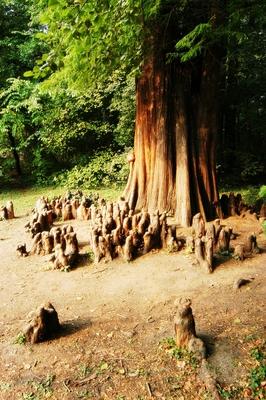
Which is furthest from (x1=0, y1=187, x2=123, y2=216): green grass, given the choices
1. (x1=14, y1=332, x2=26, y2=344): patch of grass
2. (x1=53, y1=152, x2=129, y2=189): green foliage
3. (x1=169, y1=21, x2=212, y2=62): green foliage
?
(x1=14, y1=332, x2=26, y2=344): patch of grass

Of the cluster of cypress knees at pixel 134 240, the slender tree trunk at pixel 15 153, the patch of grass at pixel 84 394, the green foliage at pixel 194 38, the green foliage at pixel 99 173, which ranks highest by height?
the green foliage at pixel 194 38

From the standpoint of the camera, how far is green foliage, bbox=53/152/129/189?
13164mm

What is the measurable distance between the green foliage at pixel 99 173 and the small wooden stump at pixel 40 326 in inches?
350

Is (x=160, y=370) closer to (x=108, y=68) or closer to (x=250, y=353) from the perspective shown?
(x=250, y=353)

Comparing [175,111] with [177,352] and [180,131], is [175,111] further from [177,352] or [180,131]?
[177,352]

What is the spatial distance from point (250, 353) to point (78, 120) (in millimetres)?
11877

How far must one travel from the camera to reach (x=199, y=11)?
712cm

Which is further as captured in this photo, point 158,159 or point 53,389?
point 158,159

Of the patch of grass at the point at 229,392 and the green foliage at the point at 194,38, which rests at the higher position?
the green foliage at the point at 194,38

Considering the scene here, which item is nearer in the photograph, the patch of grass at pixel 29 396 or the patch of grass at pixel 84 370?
the patch of grass at pixel 29 396

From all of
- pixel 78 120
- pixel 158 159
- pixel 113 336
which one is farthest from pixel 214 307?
pixel 78 120

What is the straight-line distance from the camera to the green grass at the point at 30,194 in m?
11.9

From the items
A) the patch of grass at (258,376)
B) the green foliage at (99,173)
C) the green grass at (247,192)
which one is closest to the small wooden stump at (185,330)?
the patch of grass at (258,376)

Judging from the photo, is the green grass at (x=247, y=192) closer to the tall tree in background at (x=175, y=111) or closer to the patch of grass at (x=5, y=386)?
A: the tall tree in background at (x=175, y=111)
